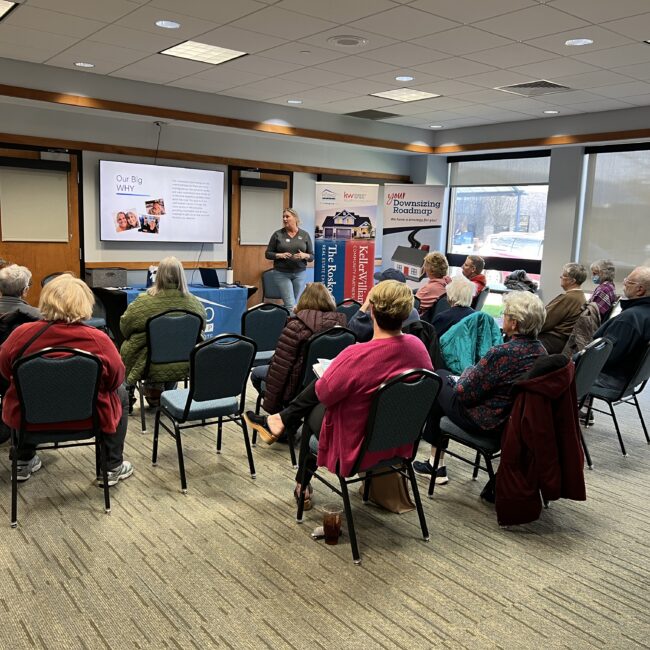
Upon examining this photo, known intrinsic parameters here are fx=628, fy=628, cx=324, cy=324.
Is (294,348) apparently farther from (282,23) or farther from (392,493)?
(282,23)

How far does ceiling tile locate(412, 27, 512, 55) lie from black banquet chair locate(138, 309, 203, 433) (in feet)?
9.23

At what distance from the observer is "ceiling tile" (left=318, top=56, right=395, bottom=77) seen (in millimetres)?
5598

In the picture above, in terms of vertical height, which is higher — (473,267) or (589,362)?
(473,267)

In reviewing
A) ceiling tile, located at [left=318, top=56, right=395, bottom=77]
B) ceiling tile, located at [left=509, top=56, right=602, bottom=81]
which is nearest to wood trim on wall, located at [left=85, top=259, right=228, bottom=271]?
ceiling tile, located at [left=318, top=56, right=395, bottom=77]

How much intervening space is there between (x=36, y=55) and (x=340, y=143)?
14.2 ft

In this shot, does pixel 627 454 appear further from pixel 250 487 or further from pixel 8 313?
pixel 8 313

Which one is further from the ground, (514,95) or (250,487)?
(514,95)

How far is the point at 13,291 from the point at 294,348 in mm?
1810

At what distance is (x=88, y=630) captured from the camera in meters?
2.37

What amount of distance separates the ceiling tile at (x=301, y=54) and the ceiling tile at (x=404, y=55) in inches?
12.5

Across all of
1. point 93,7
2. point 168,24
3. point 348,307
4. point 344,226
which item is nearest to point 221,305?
point 348,307

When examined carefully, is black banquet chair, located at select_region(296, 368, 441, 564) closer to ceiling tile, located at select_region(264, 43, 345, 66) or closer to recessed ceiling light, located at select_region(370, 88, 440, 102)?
ceiling tile, located at select_region(264, 43, 345, 66)

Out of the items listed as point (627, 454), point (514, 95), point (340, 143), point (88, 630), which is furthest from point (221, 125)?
point (88, 630)

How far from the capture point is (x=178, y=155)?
27.3 ft
